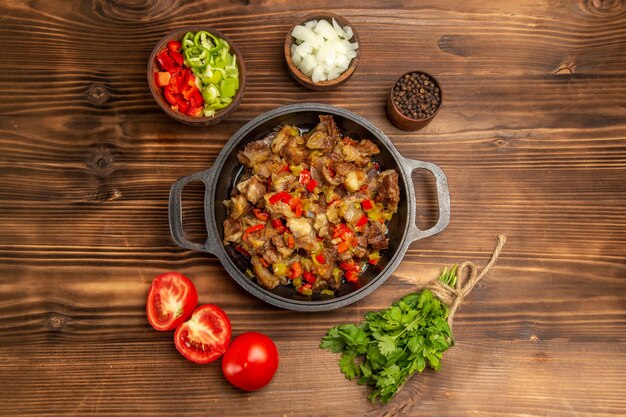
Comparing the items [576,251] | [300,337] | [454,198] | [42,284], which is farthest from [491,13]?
[42,284]

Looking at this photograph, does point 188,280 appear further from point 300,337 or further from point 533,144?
point 533,144

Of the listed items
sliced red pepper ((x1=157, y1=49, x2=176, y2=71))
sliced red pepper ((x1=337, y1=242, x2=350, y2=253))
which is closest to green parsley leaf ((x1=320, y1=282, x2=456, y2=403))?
sliced red pepper ((x1=337, y1=242, x2=350, y2=253))

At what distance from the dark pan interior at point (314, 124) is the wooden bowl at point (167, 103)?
0.75ft

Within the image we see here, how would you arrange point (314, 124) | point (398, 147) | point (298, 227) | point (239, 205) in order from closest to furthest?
point (298, 227) → point (239, 205) → point (314, 124) → point (398, 147)

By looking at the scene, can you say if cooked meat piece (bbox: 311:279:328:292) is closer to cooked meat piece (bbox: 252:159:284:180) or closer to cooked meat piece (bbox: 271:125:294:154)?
cooked meat piece (bbox: 252:159:284:180)

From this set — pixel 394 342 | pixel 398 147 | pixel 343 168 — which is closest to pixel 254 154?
pixel 343 168

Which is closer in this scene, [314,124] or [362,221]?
[362,221]

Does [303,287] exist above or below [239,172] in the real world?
below

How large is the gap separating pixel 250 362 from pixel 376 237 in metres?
1.09

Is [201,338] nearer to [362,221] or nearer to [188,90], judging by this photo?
[362,221]

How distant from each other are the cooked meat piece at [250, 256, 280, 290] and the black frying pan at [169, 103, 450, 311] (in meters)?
0.06

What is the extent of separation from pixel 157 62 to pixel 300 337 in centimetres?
201

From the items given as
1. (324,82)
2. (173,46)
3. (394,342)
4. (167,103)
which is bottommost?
(394,342)

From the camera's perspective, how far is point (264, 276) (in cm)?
336
